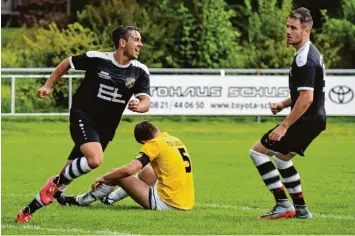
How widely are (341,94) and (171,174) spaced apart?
54.3 feet

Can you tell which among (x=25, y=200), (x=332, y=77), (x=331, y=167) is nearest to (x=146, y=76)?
(x=25, y=200)

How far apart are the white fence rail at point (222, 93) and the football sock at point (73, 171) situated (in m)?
16.0

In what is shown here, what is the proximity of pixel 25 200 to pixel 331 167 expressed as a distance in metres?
6.85

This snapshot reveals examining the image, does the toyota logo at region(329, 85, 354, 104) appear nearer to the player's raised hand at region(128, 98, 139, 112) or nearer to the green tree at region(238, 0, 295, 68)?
the green tree at region(238, 0, 295, 68)

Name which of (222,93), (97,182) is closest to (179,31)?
(222,93)

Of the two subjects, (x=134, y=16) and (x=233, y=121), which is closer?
(x=233, y=121)

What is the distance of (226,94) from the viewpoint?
1101 inches

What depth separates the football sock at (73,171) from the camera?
1141cm

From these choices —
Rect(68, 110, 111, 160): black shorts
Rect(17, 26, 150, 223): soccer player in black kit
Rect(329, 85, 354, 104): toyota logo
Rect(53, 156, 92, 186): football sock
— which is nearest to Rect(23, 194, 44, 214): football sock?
Rect(53, 156, 92, 186): football sock

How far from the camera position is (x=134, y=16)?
3509cm

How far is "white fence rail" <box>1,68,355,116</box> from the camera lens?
2766 cm

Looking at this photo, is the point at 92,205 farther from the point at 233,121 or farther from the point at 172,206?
the point at 233,121

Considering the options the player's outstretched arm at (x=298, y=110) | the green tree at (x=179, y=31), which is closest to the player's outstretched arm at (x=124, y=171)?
the player's outstretched arm at (x=298, y=110)

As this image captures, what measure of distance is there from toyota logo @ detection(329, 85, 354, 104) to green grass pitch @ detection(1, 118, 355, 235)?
664 millimetres
